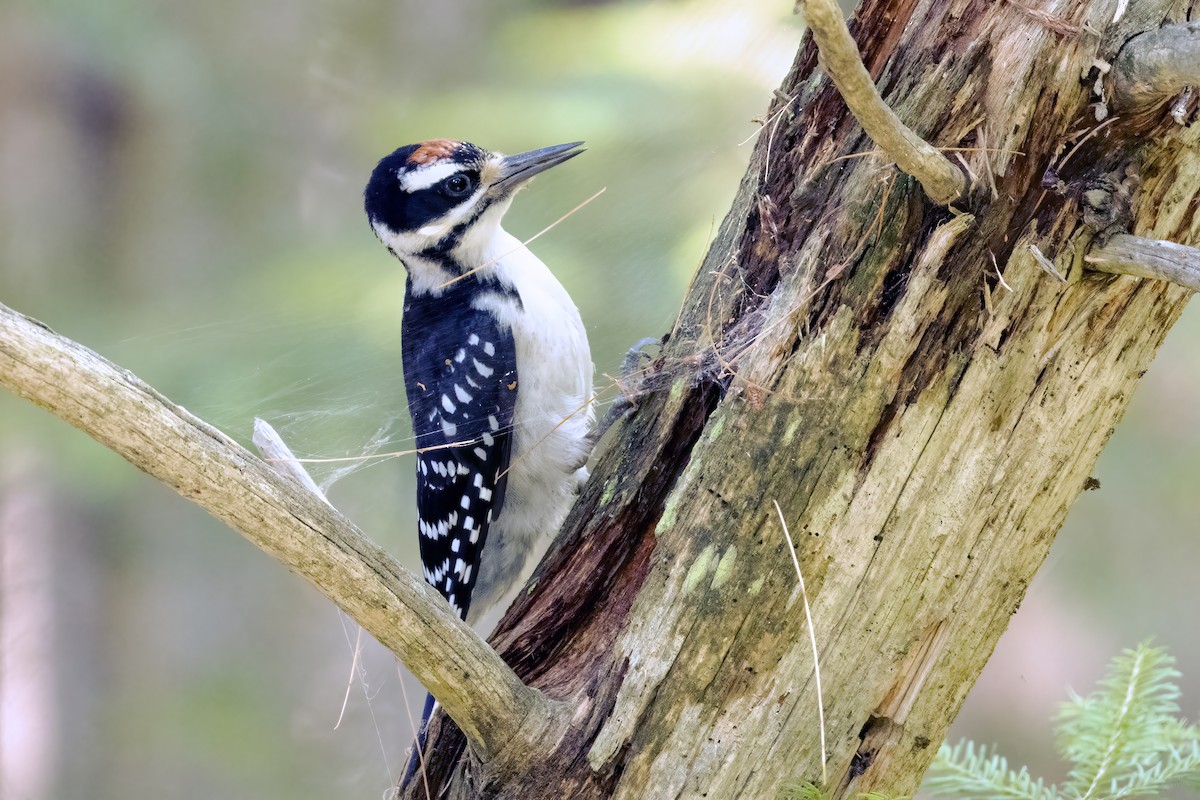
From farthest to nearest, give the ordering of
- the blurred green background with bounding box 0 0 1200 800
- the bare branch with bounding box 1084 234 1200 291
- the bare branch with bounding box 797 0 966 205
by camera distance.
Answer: the blurred green background with bounding box 0 0 1200 800, the bare branch with bounding box 1084 234 1200 291, the bare branch with bounding box 797 0 966 205

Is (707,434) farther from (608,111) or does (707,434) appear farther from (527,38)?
(527,38)

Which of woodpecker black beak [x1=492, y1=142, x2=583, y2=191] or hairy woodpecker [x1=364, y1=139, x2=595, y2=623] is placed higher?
Result: woodpecker black beak [x1=492, y1=142, x2=583, y2=191]

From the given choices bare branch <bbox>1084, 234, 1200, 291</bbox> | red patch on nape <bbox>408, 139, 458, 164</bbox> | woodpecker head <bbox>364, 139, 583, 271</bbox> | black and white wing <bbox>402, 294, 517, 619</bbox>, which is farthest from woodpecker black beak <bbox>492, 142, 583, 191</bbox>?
bare branch <bbox>1084, 234, 1200, 291</bbox>

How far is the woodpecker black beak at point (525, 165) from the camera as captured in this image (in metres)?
1.86

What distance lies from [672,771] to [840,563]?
337mm

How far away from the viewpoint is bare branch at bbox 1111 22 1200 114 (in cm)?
103

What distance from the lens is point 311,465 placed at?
1.55m

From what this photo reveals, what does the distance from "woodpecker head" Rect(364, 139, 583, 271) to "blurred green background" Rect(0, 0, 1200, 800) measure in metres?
0.08

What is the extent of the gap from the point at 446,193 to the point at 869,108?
3.74 feet

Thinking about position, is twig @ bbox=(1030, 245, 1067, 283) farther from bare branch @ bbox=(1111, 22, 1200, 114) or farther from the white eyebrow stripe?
the white eyebrow stripe

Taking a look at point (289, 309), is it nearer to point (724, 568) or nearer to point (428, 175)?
point (428, 175)

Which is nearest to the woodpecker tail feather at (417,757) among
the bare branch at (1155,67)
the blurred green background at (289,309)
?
the blurred green background at (289,309)

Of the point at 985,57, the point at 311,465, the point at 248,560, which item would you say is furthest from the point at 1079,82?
the point at 248,560

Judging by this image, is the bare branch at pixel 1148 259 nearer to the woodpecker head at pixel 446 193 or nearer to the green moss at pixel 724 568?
the green moss at pixel 724 568
